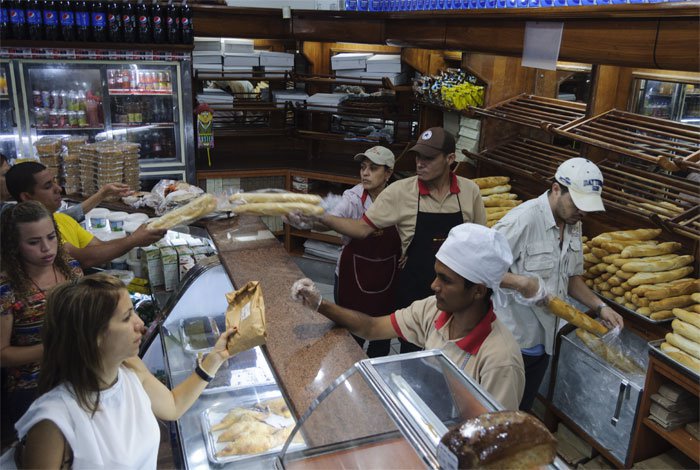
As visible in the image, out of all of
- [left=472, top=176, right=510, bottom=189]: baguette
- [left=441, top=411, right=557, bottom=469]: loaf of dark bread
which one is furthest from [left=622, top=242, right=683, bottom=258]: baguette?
[left=441, top=411, right=557, bottom=469]: loaf of dark bread

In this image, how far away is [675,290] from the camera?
3051mm

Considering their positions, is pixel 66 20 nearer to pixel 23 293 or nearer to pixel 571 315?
pixel 23 293

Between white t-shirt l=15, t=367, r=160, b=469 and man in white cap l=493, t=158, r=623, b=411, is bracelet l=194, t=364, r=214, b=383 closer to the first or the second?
white t-shirt l=15, t=367, r=160, b=469

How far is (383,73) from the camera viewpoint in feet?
20.0

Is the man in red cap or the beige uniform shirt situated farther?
the man in red cap

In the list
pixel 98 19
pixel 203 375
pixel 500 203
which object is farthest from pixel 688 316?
pixel 98 19

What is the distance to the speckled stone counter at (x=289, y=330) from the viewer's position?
1.84 m

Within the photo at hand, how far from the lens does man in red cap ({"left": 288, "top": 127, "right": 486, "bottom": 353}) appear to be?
301 cm

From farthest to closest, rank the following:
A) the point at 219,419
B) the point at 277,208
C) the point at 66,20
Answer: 1. the point at 66,20
2. the point at 277,208
3. the point at 219,419

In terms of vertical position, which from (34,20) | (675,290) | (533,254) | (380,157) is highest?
(34,20)

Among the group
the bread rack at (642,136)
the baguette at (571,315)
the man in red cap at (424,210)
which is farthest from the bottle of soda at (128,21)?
the baguette at (571,315)

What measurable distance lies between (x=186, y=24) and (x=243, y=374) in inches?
150

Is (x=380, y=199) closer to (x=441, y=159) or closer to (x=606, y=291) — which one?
(x=441, y=159)

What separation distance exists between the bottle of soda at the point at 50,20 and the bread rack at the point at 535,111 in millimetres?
3589
